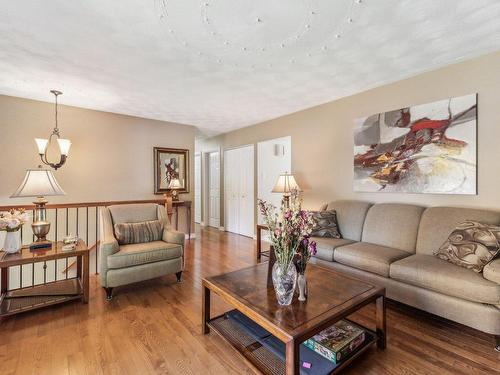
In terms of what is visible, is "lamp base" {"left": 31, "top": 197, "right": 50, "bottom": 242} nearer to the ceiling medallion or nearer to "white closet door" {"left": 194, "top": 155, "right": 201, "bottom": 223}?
the ceiling medallion

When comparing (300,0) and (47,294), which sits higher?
(300,0)

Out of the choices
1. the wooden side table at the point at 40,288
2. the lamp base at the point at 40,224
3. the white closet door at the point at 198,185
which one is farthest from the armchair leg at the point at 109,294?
the white closet door at the point at 198,185

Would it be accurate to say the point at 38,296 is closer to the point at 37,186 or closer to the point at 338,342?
the point at 37,186

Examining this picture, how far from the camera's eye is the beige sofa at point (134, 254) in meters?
2.55

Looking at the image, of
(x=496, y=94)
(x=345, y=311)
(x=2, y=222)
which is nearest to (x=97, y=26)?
(x=2, y=222)

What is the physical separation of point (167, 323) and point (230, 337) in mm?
681

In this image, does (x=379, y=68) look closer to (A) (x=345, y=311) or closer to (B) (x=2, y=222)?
(A) (x=345, y=311)

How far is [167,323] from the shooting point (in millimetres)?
2139

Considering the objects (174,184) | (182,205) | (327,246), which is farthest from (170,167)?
(327,246)

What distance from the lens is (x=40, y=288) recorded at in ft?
8.72

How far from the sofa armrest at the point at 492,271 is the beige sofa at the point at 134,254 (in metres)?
2.79

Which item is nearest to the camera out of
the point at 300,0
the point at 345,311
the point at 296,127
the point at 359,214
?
the point at 345,311

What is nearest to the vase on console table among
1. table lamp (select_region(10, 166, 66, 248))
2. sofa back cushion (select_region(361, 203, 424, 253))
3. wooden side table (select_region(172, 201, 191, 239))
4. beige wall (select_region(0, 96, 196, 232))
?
table lamp (select_region(10, 166, 66, 248))

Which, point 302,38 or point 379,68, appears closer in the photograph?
point 302,38
